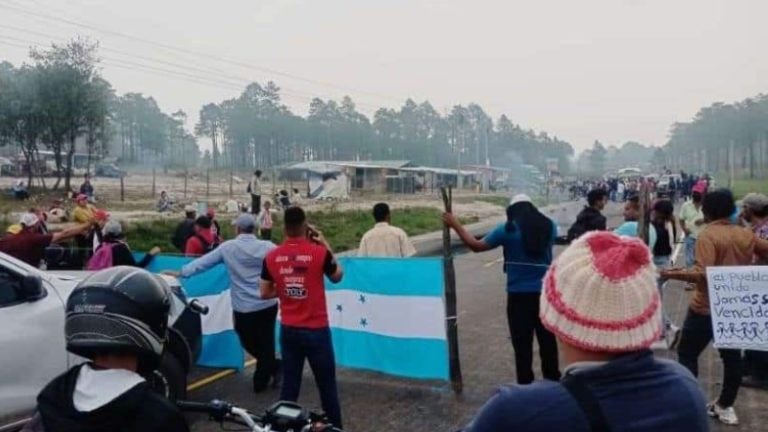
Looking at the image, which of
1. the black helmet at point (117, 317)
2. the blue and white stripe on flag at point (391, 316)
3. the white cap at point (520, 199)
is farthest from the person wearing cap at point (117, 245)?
the black helmet at point (117, 317)

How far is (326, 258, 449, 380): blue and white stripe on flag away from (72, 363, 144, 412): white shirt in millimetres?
5087

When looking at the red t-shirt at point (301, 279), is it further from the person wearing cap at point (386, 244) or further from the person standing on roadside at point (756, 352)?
the person standing on roadside at point (756, 352)

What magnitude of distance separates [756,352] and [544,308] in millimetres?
6241

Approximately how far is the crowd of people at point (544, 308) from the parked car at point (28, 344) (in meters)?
0.95

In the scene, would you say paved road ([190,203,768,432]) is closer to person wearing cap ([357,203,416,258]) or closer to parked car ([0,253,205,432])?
parked car ([0,253,205,432])

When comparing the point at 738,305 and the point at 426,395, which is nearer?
the point at 738,305

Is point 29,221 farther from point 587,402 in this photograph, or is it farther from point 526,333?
point 587,402

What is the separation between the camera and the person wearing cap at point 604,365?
1.78m

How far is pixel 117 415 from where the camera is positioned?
1.96 m

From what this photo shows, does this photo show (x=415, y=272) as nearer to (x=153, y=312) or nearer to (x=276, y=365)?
(x=276, y=365)

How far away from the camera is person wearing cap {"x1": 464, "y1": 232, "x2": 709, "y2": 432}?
1.78 m

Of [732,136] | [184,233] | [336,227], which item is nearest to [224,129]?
[732,136]

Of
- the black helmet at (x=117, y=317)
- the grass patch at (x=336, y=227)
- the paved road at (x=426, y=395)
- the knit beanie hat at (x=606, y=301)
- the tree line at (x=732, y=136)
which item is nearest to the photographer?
the knit beanie hat at (x=606, y=301)

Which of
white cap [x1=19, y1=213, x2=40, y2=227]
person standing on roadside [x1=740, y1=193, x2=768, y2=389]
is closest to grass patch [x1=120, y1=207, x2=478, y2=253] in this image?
white cap [x1=19, y1=213, x2=40, y2=227]
